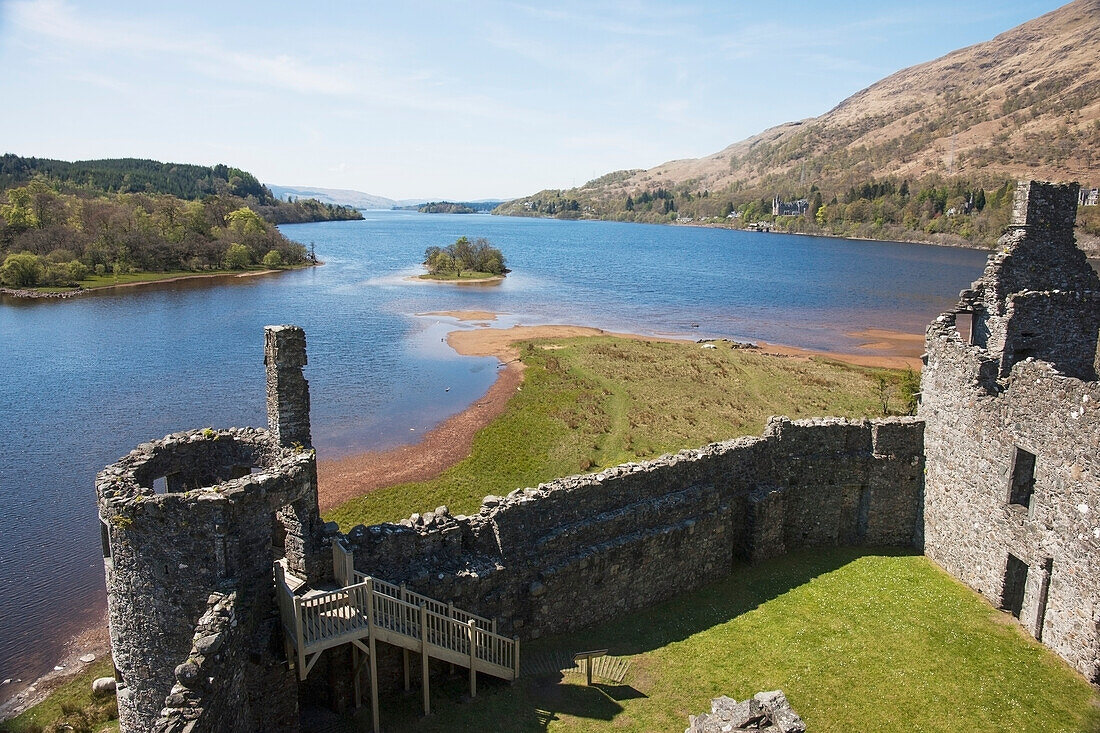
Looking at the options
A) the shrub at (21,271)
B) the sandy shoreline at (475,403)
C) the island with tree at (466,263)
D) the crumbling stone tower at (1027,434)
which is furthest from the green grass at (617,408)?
the shrub at (21,271)

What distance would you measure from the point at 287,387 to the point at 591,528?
24.5 feet

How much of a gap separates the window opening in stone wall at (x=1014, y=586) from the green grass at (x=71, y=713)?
20243 mm

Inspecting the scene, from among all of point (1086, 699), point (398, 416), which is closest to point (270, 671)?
point (1086, 699)

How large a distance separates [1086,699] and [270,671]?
15398mm

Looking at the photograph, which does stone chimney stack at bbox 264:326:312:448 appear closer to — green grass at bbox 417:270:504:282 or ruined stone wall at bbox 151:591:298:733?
ruined stone wall at bbox 151:591:298:733

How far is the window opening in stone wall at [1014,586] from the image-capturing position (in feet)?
52.1

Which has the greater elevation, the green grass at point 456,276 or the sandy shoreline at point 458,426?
the green grass at point 456,276

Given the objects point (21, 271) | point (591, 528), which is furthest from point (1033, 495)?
point (21, 271)

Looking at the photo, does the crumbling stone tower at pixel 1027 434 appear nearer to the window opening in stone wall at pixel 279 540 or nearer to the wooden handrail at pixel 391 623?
the wooden handrail at pixel 391 623

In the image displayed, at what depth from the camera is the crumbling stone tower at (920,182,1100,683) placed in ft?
44.8

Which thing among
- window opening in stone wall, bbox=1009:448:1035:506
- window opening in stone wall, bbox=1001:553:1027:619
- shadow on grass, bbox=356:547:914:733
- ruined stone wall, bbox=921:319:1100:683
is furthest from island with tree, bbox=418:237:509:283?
window opening in stone wall, bbox=1001:553:1027:619

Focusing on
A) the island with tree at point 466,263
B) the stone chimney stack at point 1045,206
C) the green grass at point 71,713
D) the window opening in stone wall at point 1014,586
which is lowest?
the green grass at point 71,713

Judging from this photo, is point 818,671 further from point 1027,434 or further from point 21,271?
point 21,271

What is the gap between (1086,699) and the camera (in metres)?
13.1
